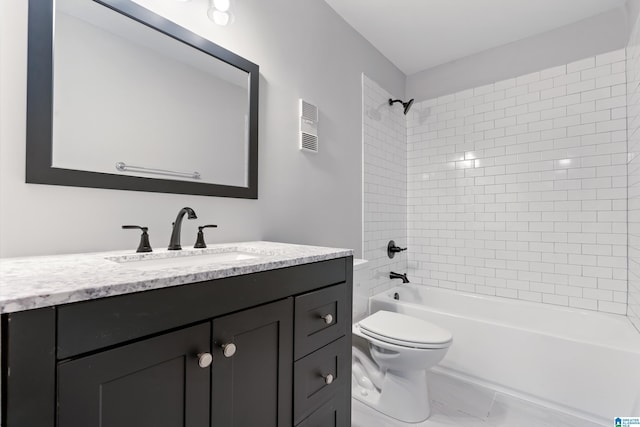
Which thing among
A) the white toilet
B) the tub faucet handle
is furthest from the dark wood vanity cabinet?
the tub faucet handle

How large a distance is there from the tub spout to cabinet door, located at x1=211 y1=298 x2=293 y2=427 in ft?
3.54

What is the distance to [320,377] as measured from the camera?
108cm

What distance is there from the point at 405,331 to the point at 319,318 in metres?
0.86

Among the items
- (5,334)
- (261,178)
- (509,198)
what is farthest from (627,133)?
(5,334)

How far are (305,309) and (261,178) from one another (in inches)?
33.5

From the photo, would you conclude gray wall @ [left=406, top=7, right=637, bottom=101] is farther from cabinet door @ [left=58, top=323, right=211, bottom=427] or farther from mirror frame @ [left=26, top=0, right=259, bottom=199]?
cabinet door @ [left=58, top=323, right=211, bottom=427]

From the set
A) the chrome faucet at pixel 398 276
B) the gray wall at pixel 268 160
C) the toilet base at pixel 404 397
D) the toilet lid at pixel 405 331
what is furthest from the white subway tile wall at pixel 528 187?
the toilet base at pixel 404 397

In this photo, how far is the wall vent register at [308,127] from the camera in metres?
1.85

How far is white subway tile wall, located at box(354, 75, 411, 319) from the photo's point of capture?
8.13ft

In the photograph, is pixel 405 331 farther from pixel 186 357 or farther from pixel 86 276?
pixel 86 276

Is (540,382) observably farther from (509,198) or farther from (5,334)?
(5,334)
